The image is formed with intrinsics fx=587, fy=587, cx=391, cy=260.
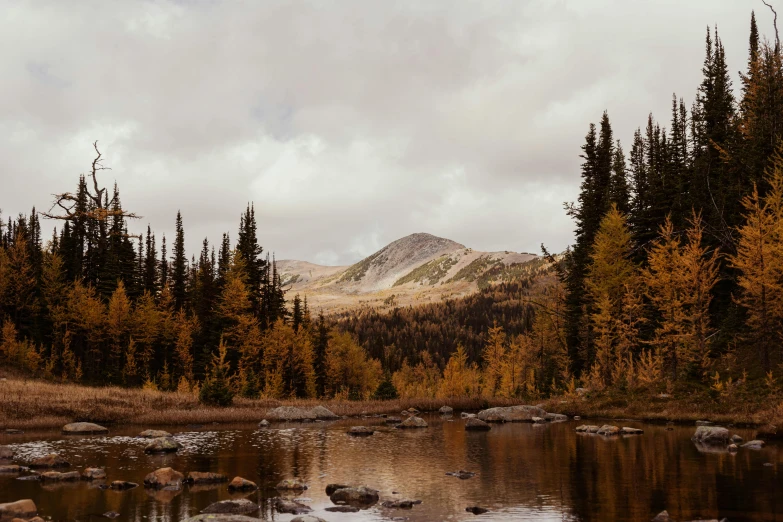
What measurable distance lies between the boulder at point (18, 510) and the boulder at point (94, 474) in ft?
18.2

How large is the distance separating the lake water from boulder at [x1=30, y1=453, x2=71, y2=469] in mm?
712

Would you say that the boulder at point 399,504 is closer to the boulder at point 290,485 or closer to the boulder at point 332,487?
the boulder at point 332,487

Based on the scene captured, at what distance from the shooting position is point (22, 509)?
15516 millimetres

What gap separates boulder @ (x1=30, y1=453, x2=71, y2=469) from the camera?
23.2m

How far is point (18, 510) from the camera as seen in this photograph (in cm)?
1545

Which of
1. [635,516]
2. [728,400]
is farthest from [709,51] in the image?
[635,516]

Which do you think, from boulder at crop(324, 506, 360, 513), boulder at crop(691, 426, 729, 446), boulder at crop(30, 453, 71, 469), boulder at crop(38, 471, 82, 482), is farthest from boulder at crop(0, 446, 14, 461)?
boulder at crop(691, 426, 729, 446)

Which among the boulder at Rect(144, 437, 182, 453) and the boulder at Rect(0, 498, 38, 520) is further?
the boulder at Rect(144, 437, 182, 453)

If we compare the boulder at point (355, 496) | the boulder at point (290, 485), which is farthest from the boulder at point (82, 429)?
the boulder at point (355, 496)

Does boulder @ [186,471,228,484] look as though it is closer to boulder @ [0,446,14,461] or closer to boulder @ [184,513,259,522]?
boulder @ [184,513,259,522]

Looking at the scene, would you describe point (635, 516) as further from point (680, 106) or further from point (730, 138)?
point (680, 106)

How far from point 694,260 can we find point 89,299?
203 ft

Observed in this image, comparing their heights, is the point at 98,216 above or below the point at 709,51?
below

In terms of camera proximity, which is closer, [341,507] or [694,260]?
[341,507]
